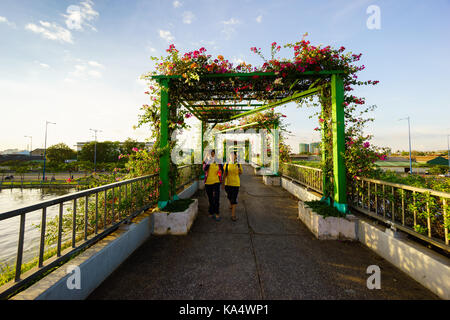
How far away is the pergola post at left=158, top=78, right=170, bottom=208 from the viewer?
156 inches

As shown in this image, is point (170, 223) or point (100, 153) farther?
point (100, 153)

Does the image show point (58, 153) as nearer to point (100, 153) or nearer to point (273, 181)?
point (100, 153)

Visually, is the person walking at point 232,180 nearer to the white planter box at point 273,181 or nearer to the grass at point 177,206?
the grass at point 177,206

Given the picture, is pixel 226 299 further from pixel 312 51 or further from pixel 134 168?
pixel 312 51

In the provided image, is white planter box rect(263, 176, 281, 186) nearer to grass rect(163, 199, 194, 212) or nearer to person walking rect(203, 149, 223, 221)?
person walking rect(203, 149, 223, 221)

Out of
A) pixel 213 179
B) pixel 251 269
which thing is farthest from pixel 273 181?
pixel 251 269

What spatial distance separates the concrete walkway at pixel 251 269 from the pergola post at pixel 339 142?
0.91 meters

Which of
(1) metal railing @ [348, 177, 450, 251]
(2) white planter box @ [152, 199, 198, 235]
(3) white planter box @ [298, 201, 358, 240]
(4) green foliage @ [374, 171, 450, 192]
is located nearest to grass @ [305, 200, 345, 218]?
(3) white planter box @ [298, 201, 358, 240]

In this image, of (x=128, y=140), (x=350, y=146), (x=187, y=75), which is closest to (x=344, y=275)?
(x=350, y=146)

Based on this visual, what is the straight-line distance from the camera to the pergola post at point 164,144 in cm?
396

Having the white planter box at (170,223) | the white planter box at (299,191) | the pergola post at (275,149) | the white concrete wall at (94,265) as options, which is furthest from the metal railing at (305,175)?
the white concrete wall at (94,265)

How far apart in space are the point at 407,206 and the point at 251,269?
2.64 meters

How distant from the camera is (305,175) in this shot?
6605mm

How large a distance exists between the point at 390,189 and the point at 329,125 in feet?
5.47
